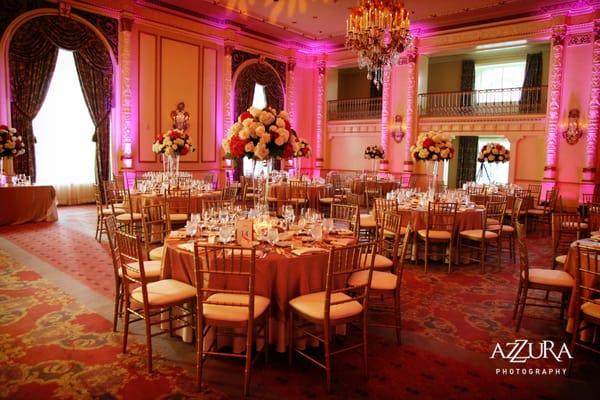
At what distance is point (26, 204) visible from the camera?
8680 mm

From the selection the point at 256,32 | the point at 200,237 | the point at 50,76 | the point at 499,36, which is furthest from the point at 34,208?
the point at 499,36

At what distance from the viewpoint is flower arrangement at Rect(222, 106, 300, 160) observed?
4.02 metres

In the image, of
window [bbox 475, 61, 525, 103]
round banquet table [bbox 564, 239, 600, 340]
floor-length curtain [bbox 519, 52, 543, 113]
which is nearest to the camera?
round banquet table [bbox 564, 239, 600, 340]

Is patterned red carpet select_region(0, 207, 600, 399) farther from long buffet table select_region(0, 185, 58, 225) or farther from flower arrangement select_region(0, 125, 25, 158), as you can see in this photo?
flower arrangement select_region(0, 125, 25, 158)

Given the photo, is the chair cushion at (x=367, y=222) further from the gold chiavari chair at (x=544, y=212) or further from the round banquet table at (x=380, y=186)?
the round banquet table at (x=380, y=186)

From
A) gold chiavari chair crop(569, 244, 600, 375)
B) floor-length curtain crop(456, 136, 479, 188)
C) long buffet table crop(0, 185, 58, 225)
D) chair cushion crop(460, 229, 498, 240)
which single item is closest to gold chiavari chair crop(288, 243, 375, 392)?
gold chiavari chair crop(569, 244, 600, 375)

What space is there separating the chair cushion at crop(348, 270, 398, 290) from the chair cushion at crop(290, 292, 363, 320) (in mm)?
548

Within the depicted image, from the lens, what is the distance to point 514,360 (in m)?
3.53

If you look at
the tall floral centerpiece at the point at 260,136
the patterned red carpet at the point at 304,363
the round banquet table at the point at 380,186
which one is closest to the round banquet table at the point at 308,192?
the round banquet table at the point at 380,186

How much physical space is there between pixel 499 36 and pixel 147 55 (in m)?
9.21

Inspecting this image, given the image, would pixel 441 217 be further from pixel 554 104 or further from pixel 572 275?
pixel 554 104

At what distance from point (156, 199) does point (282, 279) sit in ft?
14.6

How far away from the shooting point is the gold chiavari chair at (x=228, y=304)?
9.59ft

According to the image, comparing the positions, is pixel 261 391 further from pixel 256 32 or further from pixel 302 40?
pixel 302 40
